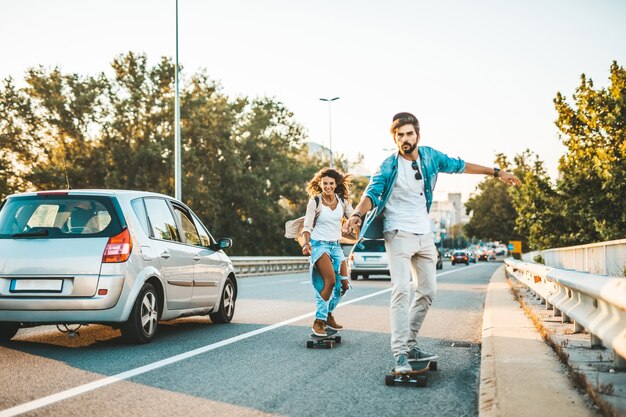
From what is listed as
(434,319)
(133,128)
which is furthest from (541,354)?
(133,128)

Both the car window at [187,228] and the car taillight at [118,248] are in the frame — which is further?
the car window at [187,228]

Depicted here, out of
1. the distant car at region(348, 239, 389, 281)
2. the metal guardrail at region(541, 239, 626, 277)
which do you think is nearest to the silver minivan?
the metal guardrail at region(541, 239, 626, 277)

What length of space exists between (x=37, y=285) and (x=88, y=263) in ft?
1.79

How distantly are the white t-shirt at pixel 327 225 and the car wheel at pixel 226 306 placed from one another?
2292 millimetres

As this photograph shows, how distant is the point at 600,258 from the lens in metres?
14.2

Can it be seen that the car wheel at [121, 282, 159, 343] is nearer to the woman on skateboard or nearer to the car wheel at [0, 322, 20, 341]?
the car wheel at [0, 322, 20, 341]

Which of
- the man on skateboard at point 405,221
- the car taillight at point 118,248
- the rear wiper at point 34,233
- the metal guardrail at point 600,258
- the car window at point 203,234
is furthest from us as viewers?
the metal guardrail at point 600,258

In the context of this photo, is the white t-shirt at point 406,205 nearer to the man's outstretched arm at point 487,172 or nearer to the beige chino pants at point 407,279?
the beige chino pants at point 407,279

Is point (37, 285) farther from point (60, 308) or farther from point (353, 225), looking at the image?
point (353, 225)

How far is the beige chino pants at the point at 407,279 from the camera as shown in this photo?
5.69 metres

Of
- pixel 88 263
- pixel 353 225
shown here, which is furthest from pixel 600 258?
pixel 88 263

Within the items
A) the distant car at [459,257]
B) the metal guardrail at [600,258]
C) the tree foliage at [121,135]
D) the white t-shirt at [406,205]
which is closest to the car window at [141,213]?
the white t-shirt at [406,205]

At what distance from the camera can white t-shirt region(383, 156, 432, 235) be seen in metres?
5.86

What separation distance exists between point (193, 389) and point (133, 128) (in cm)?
4147
